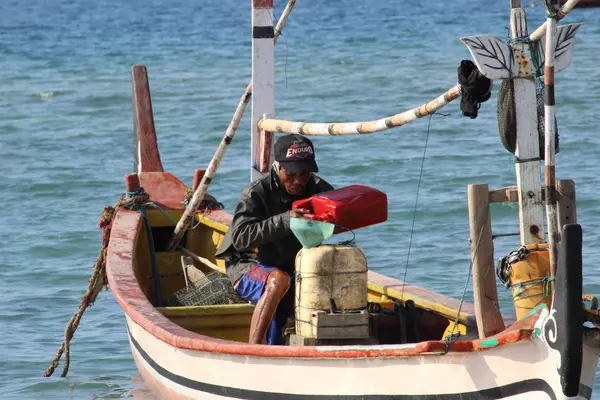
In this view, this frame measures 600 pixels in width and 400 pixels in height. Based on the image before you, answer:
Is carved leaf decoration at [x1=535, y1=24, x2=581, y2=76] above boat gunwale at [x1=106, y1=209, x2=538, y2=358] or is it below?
above

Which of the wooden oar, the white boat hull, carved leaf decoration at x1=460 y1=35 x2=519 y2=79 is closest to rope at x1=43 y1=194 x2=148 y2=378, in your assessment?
the wooden oar

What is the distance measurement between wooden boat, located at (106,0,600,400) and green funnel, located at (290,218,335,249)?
50 cm

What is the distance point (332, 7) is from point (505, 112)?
3592cm

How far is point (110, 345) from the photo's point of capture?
9000mm

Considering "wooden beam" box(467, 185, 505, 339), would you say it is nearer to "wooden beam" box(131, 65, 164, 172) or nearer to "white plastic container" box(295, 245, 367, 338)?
"white plastic container" box(295, 245, 367, 338)

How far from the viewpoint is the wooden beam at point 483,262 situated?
504 cm

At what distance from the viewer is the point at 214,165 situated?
7805 mm

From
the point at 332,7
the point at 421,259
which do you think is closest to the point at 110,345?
the point at 421,259

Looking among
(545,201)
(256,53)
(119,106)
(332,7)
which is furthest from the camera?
(332,7)

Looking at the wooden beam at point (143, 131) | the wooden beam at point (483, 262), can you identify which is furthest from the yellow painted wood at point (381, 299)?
the wooden beam at point (143, 131)

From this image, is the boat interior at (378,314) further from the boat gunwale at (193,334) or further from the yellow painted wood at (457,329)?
the boat gunwale at (193,334)

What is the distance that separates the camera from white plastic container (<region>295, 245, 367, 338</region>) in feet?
18.6

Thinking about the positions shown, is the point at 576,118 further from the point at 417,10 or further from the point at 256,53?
the point at 417,10

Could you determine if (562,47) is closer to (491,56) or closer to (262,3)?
(491,56)
